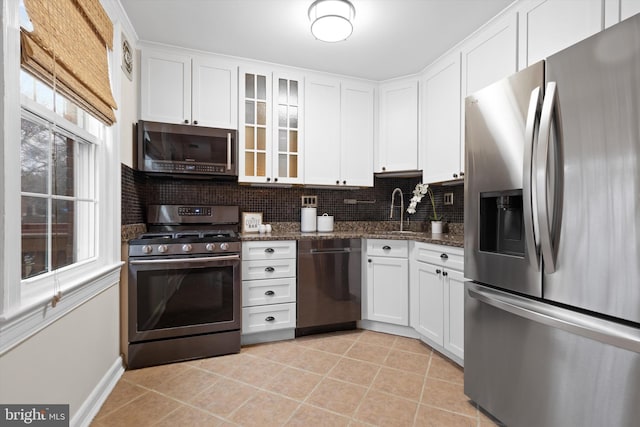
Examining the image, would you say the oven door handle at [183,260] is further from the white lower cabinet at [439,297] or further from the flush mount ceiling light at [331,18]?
the flush mount ceiling light at [331,18]

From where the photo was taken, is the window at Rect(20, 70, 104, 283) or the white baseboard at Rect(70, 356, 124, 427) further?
the white baseboard at Rect(70, 356, 124, 427)

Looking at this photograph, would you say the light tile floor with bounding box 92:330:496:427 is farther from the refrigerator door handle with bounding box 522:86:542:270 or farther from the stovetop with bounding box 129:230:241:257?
the refrigerator door handle with bounding box 522:86:542:270

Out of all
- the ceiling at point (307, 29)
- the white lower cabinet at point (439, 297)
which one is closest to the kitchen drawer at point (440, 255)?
the white lower cabinet at point (439, 297)

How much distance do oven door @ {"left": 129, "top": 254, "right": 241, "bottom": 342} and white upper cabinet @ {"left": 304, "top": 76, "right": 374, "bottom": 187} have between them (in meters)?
1.18

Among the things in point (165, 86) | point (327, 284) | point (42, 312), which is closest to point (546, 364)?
point (327, 284)

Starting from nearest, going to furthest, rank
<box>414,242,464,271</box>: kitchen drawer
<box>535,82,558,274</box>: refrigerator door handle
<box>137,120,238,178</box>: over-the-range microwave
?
<box>535,82,558,274</box>: refrigerator door handle < <box>414,242,464,271</box>: kitchen drawer < <box>137,120,238,178</box>: over-the-range microwave

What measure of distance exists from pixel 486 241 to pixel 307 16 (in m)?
1.80

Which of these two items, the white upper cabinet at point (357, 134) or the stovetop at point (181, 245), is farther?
the white upper cabinet at point (357, 134)

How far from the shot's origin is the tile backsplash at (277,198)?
2489 mm

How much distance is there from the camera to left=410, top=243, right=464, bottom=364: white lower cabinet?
2.03m

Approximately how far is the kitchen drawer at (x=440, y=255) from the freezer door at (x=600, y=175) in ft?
2.49

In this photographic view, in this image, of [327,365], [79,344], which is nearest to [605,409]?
[327,365]

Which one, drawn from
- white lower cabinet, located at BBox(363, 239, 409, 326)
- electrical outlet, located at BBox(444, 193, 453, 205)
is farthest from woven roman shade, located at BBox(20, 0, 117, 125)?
electrical outlet, located at BBox(444, 193, 453, 205)

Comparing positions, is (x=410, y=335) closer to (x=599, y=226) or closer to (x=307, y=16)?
(x=599, y=226)
